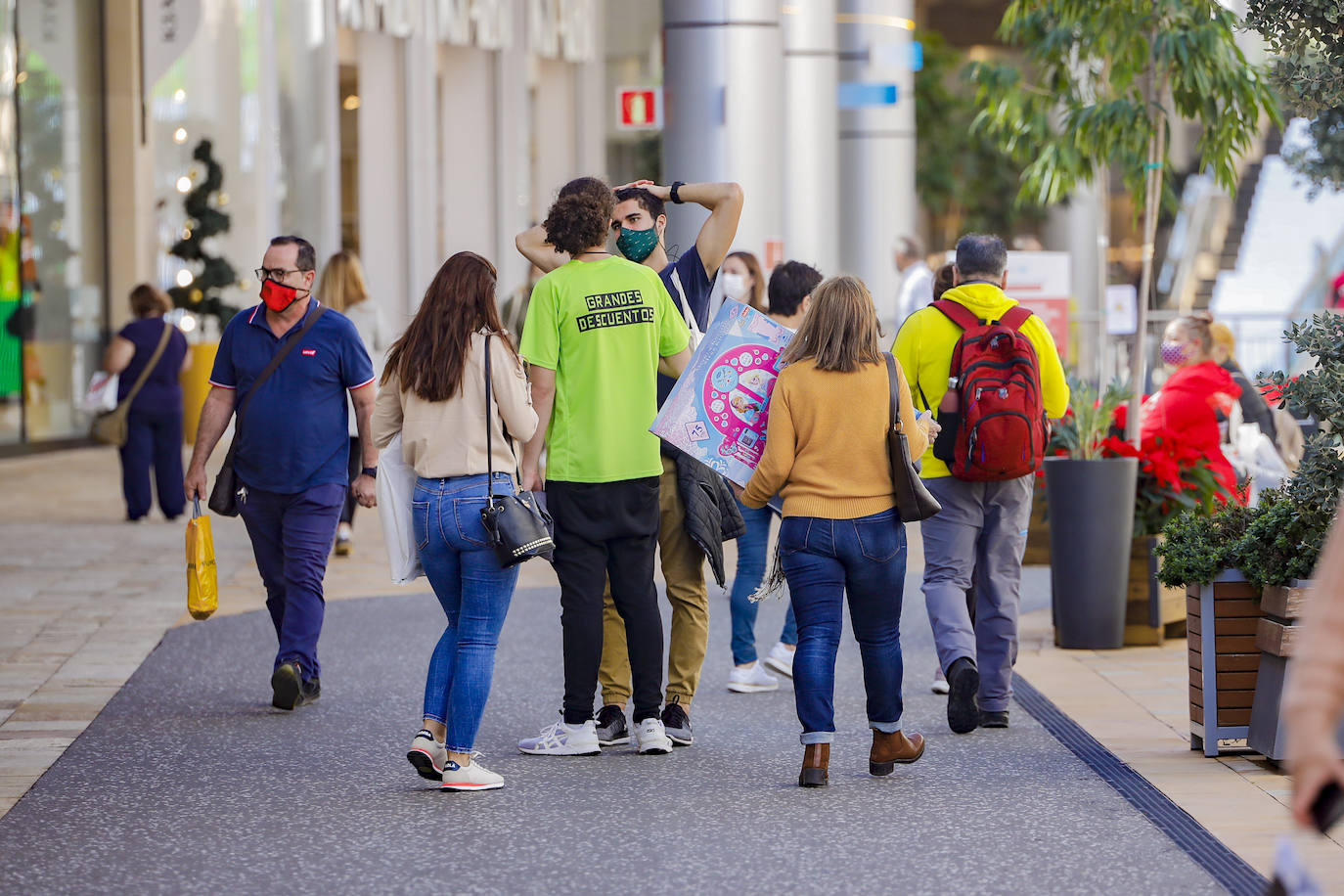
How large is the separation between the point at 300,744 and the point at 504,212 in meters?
21.2

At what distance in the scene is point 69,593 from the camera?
10.1m

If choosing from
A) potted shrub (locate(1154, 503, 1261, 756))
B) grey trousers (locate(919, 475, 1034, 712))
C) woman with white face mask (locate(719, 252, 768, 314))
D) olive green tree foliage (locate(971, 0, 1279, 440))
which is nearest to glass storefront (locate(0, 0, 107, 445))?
woman with white face mask (locate(719, 252, 768, 314))

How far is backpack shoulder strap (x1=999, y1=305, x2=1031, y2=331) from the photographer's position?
647cm

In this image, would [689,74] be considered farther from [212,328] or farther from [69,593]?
[212,328]

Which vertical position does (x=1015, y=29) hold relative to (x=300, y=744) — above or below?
above

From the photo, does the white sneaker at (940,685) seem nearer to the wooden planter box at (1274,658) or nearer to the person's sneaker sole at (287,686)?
the wooden planter box at (1274,658)

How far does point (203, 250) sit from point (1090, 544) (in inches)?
655

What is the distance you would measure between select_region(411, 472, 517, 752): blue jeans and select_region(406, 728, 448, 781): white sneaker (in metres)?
0.05

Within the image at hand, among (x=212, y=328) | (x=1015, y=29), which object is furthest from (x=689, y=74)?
(x=212, y=328)

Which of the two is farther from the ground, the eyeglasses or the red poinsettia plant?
the eyeglasses

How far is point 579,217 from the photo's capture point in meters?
5.73

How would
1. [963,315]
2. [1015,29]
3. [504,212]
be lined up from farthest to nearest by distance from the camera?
[504,212] < [1015,29] < [963,315]

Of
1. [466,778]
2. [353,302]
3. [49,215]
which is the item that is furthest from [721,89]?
[49,215]

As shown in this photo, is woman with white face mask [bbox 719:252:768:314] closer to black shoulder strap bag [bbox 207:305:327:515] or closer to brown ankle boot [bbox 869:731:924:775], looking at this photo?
black shoulder strap bag [bbox 207:305:327:515]
